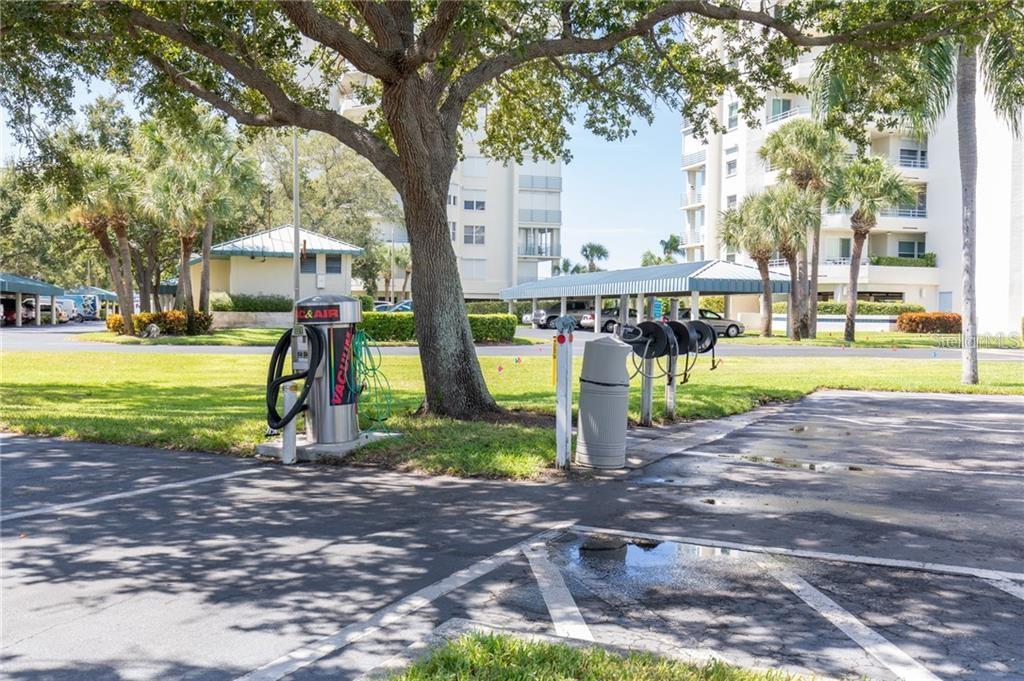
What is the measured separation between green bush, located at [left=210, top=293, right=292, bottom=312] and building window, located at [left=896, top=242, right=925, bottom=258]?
35.5 m

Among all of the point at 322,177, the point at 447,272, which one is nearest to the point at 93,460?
the point at 447,272

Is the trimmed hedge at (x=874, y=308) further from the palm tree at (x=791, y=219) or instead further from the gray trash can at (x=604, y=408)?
the gray trash can at (x=604, y=408)

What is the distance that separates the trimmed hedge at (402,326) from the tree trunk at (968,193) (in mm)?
18463

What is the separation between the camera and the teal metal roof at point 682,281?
1316 inches

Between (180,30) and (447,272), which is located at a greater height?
(180,30)

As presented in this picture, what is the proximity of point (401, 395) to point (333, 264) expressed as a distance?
30.3 m

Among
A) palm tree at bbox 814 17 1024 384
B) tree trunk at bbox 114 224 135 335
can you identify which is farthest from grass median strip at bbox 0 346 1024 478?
tree trunk at bbox 114 224 135 335

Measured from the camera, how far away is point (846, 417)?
41.7 ft

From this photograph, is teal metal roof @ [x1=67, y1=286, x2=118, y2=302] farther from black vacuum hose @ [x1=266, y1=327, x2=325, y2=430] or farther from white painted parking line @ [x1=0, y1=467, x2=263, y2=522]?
white painted parking line @ [x1=0, y1=467, x2=263, y2=522]

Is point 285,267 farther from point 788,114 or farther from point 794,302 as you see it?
point 788,114

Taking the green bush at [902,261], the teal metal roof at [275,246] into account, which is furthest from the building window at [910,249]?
the teal metal roof at [275,246]

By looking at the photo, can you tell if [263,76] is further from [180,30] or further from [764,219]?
[764,219]

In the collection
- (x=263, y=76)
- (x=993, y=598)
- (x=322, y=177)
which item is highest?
(x=322, y=177)

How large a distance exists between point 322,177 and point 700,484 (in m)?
51.0
